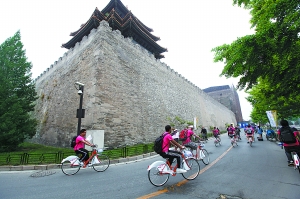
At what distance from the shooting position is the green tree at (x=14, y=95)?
1039cm

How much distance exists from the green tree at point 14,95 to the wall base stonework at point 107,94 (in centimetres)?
269

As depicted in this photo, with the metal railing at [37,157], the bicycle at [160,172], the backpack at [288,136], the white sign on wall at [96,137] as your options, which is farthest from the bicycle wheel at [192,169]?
the white sign on wall at [96,137]

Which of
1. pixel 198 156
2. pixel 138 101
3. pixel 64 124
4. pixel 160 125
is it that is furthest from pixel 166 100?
pixel 198 156

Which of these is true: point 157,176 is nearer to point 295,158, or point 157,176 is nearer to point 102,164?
point 102,164

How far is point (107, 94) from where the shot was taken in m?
12.2

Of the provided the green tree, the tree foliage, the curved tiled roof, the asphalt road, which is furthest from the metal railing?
the curved tiled roof

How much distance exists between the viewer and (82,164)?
18.5ft

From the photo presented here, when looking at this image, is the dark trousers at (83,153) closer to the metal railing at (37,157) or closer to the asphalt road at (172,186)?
the asphalt road at (172,186)

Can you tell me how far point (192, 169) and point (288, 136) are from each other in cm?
317

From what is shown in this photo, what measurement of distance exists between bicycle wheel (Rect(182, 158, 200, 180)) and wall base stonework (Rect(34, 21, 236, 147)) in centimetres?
751

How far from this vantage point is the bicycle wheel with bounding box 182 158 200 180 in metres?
4.35

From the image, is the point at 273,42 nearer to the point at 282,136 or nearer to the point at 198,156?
the point at 282,136

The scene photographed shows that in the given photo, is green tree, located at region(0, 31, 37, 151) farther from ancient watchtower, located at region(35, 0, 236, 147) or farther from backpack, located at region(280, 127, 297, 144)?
backpack, located at region(280, 127, 297, 144)

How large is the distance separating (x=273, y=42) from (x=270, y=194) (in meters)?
4.25
